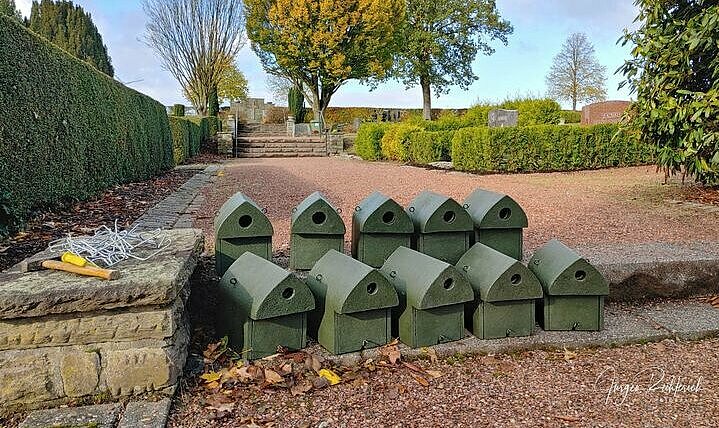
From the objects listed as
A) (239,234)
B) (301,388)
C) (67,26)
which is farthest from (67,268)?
(67,26)

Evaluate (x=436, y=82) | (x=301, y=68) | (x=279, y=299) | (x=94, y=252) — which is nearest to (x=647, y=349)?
(x=279, y=299)

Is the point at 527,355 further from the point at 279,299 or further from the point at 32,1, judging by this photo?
the point at 32,1

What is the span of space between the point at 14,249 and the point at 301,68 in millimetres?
24559

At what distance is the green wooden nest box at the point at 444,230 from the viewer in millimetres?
3029

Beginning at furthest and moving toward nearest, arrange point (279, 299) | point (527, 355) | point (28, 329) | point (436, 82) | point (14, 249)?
point (436, 82) < point (14, 249) < point (527, 355) < point (279, 299) < point (28, 329)

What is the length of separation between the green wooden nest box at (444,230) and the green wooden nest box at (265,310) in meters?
0.87

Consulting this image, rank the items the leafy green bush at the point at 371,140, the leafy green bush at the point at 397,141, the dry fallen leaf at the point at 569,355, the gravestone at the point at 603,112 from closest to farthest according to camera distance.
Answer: the dry fallen leaf at the point at 569,355 < the leafy green bush at the point at 397,141 < the gravestone at the point at 603,112 < the leafy green bush at the point at 371,140

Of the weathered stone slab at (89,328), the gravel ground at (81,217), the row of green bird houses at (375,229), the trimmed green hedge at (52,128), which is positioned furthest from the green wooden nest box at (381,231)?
the trimmed green hedge at (52,128)

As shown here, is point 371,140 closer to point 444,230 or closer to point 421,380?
point 444,230

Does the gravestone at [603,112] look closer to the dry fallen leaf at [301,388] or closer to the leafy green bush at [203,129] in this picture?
the leafy green bush at [203,129]

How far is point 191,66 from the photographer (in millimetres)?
27359

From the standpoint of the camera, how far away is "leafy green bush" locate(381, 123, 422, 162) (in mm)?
15805

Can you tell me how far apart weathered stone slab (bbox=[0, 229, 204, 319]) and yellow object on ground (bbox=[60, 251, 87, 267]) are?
2.3 inches

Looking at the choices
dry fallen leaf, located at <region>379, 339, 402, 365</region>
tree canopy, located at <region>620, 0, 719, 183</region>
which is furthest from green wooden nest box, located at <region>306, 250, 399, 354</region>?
tree canopy, located at <region>620, 0, 719, 183</region>
